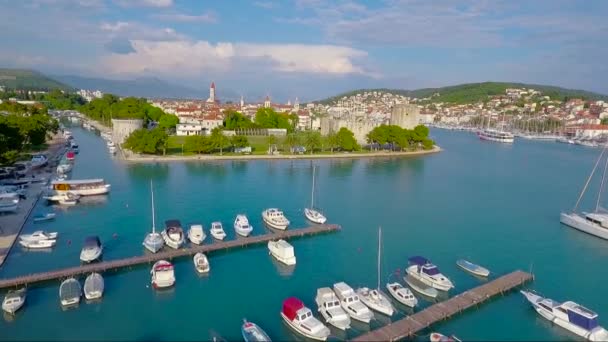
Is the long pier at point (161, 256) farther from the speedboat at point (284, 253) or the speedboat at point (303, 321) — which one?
the speedboat at point (303, 321)

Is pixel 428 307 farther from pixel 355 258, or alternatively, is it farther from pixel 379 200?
pixel 379 200

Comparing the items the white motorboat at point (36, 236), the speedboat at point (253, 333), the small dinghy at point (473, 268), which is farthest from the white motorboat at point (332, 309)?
the white motorboat at point (36, 236)

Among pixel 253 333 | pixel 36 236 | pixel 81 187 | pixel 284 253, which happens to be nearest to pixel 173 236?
pixel 284 253

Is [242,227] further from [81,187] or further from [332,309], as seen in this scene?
[81,187]

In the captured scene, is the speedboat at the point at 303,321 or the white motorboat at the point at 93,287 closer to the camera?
the speedboat at the point at 303,321

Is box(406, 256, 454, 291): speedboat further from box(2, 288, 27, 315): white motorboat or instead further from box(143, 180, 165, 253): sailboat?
box(2, 288, 27, 315): white motorboat

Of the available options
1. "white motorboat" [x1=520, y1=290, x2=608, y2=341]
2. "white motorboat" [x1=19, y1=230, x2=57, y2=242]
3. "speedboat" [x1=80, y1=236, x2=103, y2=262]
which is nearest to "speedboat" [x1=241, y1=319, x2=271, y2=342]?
"speedboat" [x1=80, y1=236, x2=103, y2=262]
